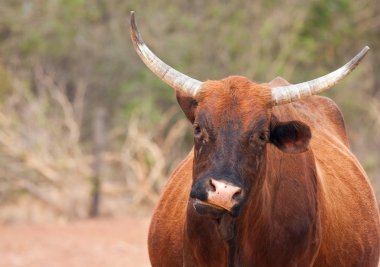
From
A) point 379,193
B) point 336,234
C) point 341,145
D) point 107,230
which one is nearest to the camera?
point 336,234

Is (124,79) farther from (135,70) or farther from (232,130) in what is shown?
(232,130)

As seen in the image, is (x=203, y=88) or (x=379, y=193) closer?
(x=203, y=88)

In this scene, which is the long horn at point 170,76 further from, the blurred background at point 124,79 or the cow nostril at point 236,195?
the blurred background at point 124,79

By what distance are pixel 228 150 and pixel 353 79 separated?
928 inches

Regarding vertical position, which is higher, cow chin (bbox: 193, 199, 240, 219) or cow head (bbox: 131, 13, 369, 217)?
cow head (bbox: 131, 13, 369, 217)

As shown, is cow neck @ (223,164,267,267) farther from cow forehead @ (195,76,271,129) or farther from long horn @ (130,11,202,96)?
long horn @ (130,11,202,96)

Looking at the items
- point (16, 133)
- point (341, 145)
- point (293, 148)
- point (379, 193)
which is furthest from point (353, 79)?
point (293, 148)

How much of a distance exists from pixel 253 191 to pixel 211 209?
422 mm

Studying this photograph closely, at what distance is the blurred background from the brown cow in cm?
1213

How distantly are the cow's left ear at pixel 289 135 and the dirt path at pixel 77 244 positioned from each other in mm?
8559

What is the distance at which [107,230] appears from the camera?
18312 mm

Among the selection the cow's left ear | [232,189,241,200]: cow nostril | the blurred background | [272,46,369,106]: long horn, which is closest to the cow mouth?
[232,189,241,200]: cow nostril

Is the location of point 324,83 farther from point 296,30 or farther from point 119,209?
point 296,30

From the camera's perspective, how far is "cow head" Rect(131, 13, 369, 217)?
6.16 meters
